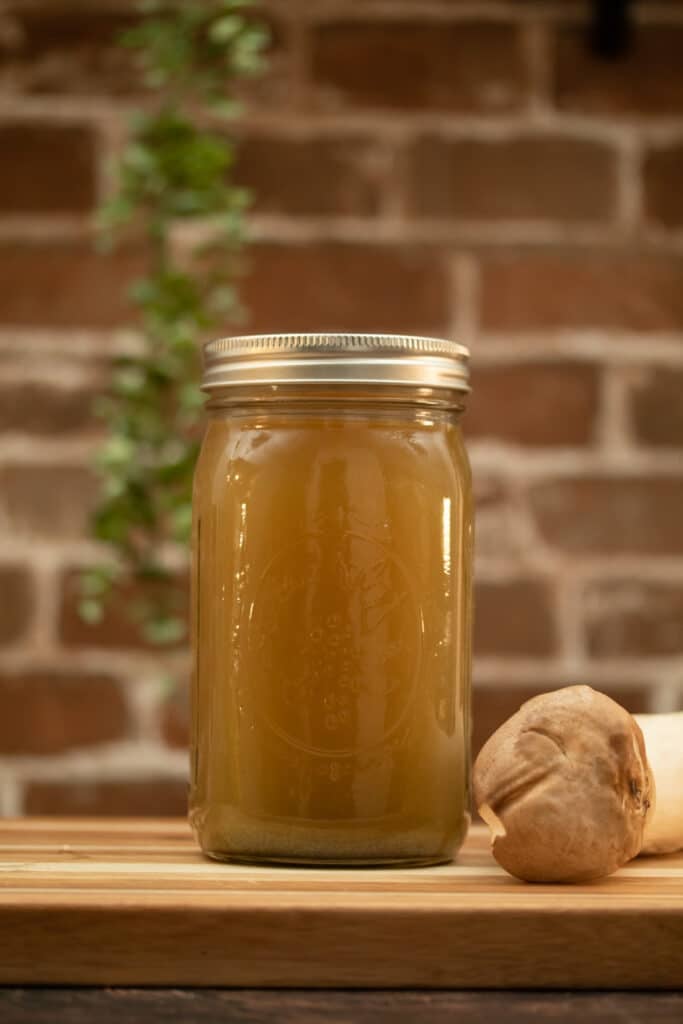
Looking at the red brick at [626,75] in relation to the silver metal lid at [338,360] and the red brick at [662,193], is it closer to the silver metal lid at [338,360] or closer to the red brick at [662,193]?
the red brick at [662,193]

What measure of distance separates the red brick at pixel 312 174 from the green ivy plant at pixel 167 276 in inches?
0.9

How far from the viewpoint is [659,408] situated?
4.63 feet

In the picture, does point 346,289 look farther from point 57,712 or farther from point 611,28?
point 57,712

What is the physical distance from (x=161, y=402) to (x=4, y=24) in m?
0.37

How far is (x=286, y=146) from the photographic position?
141cm

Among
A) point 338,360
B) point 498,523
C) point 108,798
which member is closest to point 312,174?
point 498,523

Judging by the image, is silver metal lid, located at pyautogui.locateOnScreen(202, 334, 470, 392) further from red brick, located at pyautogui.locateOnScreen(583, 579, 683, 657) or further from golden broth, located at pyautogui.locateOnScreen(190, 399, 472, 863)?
red brick, located at pyautogui.locateOnScreen(583, 579, 683, 657)

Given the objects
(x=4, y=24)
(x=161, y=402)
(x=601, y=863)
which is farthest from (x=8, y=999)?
(x=4, y=24)

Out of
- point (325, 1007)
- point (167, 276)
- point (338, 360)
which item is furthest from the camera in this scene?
point (167, 276)

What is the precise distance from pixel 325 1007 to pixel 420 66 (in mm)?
989

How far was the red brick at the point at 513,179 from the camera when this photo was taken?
141 cm

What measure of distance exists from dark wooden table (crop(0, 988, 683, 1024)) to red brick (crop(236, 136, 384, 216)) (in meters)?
0.90

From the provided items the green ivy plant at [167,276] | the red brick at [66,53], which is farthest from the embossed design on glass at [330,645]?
the red brick at [66,53]

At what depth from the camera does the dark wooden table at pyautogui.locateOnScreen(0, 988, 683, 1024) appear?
607 mm
